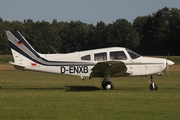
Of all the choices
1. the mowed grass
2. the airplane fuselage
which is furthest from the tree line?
the mowed grass

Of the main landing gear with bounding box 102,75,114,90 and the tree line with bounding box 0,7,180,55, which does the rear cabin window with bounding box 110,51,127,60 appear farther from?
the tree line with bounding box 0,7,180,55

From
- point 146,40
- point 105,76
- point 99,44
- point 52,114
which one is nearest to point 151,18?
point 146,40

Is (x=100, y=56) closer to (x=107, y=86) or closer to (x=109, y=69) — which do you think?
(x=109, y=69)

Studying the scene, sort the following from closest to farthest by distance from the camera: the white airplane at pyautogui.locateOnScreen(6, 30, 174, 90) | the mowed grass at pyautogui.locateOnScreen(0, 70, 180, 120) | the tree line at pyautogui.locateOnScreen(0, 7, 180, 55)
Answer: the mowed grass at pyautogui.locateOnScreen(0, 70, 180, 120) → the white airplane at pyautogui.locateOnScreen(6, 30, 174, 90) → the tree line at pyautogui.locateOnScreen(0, 7, 180, 55)

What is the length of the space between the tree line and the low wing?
181ft

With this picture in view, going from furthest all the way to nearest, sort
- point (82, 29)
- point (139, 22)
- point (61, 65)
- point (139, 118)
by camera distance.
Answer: point (139, 22)
point (82, 29)
point (61, 65)
point (139, 118)

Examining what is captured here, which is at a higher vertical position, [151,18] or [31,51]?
[151,18]

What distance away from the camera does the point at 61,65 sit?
1786cm

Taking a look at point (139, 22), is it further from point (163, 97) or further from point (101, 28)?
point (163, 97)

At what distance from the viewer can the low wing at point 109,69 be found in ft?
54.6

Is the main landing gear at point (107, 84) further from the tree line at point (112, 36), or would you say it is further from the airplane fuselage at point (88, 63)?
the tree line at point (112, 36)

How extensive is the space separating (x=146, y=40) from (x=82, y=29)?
27622 millimetres

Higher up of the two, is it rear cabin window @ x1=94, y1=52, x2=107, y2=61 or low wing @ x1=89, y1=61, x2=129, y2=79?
rear cabin window @ x1=94, y1=52, x2=107, y2=61

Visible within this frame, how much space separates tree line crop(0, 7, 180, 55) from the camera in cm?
7469
